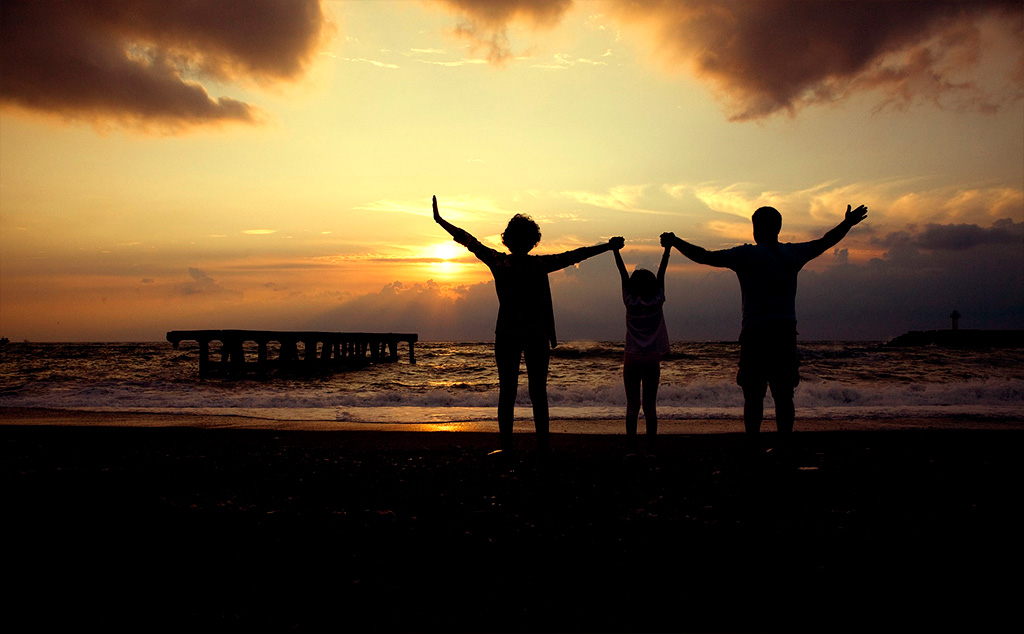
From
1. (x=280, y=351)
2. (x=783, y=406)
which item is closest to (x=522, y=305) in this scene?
(x=783, y=406)

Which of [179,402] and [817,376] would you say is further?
[817,376]

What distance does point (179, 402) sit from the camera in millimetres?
14383

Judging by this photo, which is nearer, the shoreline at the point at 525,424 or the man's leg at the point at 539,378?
the man's leg at the point at 539,378

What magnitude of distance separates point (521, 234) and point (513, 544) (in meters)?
3.02

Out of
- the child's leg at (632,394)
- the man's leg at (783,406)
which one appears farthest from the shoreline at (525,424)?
the man's leg at (783,406)

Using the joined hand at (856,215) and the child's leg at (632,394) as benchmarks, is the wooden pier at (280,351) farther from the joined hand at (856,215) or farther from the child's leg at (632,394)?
the joined hand at (856,215)

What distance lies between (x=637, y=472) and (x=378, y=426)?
5445mm

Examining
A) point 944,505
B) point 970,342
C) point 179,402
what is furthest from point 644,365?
point 970,342

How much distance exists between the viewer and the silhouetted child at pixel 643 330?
241 inches

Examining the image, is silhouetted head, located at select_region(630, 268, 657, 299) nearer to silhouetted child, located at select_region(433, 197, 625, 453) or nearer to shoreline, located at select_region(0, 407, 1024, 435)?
silhouetted child, located at select_region(433, 197, 625, 453)

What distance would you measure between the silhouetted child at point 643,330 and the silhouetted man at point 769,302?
1.18 meters

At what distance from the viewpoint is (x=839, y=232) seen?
4.89 meters

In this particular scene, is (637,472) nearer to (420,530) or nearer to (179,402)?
(420,530)

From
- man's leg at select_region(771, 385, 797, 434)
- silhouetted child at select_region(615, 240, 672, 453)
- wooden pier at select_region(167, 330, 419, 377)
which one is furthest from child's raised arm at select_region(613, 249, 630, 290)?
wooden pier at select_region(167, 330, 419, 377)
